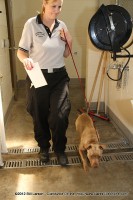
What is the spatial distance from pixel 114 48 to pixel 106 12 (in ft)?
0.76

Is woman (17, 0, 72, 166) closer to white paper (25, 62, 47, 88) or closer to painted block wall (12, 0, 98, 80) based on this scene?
white paper (25, 62, 47, 88)

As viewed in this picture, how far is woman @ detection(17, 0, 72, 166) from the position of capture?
1782 millimetres

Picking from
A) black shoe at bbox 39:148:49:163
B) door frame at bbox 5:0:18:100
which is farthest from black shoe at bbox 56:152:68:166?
door frame at bbox 5:0:18:100

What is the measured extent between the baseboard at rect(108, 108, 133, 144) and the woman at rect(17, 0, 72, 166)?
784 mm

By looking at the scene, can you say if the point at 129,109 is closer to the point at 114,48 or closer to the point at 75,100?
the point at 114,48

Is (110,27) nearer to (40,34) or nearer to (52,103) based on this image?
(40,34)

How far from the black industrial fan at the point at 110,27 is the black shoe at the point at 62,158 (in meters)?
1.07

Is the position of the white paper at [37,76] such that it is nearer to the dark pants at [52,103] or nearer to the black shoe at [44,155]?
the dark pants at [52,103]

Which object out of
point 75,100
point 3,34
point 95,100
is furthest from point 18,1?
point 95,100

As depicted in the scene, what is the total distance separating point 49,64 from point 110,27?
0.59 m

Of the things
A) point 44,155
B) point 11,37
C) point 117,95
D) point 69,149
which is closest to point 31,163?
point 44,155

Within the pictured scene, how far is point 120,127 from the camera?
2.76 metres

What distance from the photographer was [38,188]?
1.83 meters

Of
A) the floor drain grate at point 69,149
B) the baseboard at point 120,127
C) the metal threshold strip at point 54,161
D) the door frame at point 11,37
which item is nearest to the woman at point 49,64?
the metal threshold strip at point 54,161
